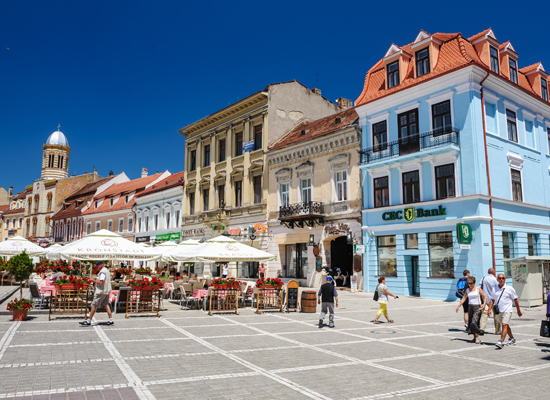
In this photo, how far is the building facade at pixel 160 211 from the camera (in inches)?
1633

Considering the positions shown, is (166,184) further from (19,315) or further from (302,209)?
(19,315)

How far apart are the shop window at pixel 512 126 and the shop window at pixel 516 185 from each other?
69.7 inches

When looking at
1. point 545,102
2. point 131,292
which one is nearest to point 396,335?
point 131,292

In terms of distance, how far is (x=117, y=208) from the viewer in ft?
163

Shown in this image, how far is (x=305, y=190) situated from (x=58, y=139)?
61.9 metres

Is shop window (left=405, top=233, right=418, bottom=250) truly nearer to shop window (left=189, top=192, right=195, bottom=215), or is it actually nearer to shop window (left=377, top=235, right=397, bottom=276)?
shop window (left=377, top=235, right=397, bottom=276)

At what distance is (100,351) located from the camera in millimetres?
8617

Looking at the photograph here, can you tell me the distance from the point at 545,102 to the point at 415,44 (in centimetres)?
862

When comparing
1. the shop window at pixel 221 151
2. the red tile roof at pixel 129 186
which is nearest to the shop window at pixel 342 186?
the shop window at pixel 221 151

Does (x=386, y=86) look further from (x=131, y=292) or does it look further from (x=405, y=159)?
(x=131, y=292)

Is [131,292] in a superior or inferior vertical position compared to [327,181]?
inferior

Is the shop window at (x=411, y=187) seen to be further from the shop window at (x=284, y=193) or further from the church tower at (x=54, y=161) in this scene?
the church tower at (x=54, y=161)

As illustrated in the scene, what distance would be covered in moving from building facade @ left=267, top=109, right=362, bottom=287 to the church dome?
57.5 meters

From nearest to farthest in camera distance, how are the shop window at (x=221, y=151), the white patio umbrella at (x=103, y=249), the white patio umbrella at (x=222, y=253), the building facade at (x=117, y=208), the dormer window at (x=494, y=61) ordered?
1. the white patio umbrella at (x=103, y=249)
2. the white patio umbrella at (x=222, y=253)
3. the dormer window at (x=494, y=61)
4. the shop window at (x=221, y=151)
5. the building facade at (x=117, y=208)
